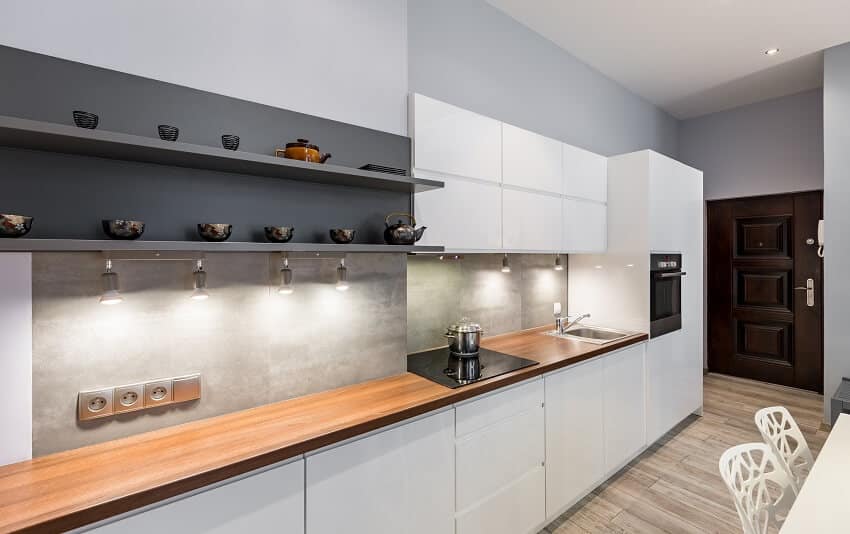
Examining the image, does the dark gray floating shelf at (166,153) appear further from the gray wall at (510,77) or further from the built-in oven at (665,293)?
the built-in oven at (665,293)

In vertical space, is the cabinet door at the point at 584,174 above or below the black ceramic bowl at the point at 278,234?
above

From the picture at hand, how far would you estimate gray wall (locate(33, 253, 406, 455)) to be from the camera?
1.18 meters

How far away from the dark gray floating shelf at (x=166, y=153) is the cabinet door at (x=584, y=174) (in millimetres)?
1393

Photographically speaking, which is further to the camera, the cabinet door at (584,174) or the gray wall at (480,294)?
the cabinet door at (584,174)

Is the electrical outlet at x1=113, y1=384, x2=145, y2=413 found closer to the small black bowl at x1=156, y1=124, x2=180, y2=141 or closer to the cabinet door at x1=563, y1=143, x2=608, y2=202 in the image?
the small black bowl at x1=156, y1=124, x2=180, y2=141

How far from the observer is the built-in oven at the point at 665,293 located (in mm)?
2865

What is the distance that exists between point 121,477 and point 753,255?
5662 mm

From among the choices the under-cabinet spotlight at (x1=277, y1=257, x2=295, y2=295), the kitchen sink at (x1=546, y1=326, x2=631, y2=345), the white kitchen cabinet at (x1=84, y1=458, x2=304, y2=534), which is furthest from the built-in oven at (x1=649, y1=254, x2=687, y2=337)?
the white kitchen cabinet at (x1=84, y1=458, x2=304, y2=534)

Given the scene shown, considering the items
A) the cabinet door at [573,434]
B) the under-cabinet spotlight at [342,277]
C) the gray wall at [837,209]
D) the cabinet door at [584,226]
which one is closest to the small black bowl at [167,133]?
the under-cabinet spotlight at [342,277]

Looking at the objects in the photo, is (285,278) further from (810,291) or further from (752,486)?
(810,291)

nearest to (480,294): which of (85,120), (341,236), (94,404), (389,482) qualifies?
(341,236)

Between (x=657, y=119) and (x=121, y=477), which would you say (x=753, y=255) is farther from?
(x=121, y=477)

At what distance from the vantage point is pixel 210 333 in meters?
1.43

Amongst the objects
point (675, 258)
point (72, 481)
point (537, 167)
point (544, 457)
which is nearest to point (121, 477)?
point (72, 481)
